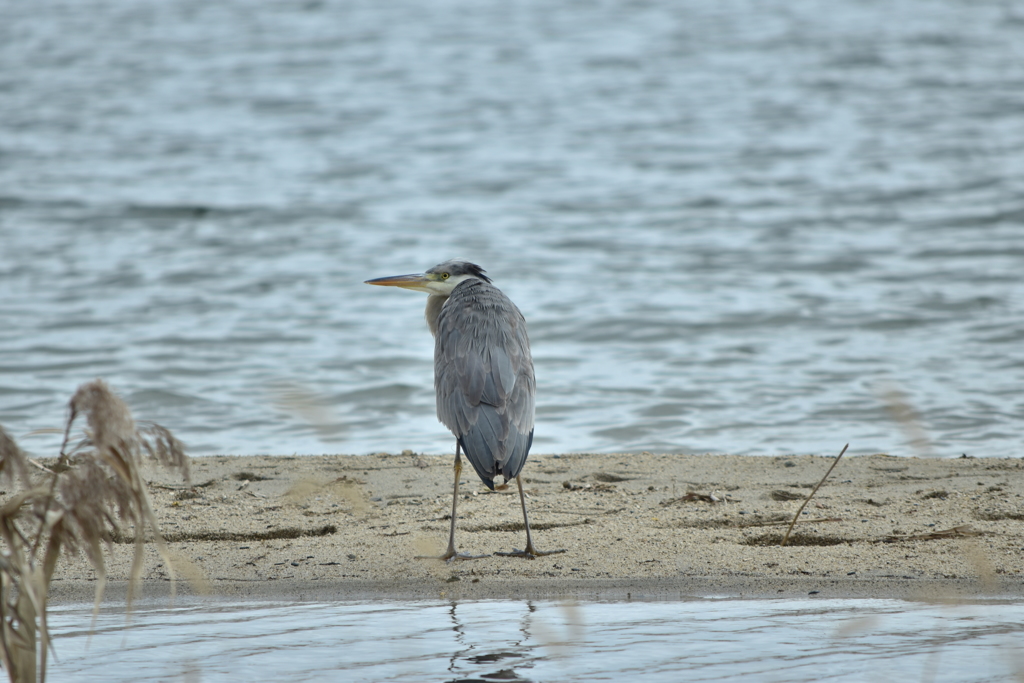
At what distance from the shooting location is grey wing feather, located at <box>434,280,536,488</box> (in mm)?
4979

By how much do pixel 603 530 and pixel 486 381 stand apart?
91 centimetres

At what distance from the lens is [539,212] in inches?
632

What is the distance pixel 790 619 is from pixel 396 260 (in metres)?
9.62

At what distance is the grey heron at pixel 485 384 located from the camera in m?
4.95

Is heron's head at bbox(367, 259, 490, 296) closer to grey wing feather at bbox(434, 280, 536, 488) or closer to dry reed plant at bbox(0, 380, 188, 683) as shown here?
grey wing feather at bbox(434, 280, 536, 488)

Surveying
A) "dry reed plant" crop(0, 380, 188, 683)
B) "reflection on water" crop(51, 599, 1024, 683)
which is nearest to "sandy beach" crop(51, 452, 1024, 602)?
"reflection on water" crop(51, 599, 1024, 683)

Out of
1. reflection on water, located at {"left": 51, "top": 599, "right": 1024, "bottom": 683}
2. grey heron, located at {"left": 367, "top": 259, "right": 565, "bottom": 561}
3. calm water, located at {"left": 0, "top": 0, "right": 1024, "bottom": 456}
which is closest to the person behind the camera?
reflection on water, located at {"left": 51, "top": 599, "right": 1024, "bottom": 683}

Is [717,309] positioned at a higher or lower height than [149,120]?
lower

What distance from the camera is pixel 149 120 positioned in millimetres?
22016

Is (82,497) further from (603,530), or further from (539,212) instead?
(539,212)

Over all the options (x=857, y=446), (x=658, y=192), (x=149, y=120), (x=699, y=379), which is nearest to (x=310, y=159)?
(x=149, y=120)

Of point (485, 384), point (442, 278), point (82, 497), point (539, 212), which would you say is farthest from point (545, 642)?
point (539, 212)

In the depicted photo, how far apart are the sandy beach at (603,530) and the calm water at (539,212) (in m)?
0.77

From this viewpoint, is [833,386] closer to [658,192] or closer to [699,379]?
[699,379]
